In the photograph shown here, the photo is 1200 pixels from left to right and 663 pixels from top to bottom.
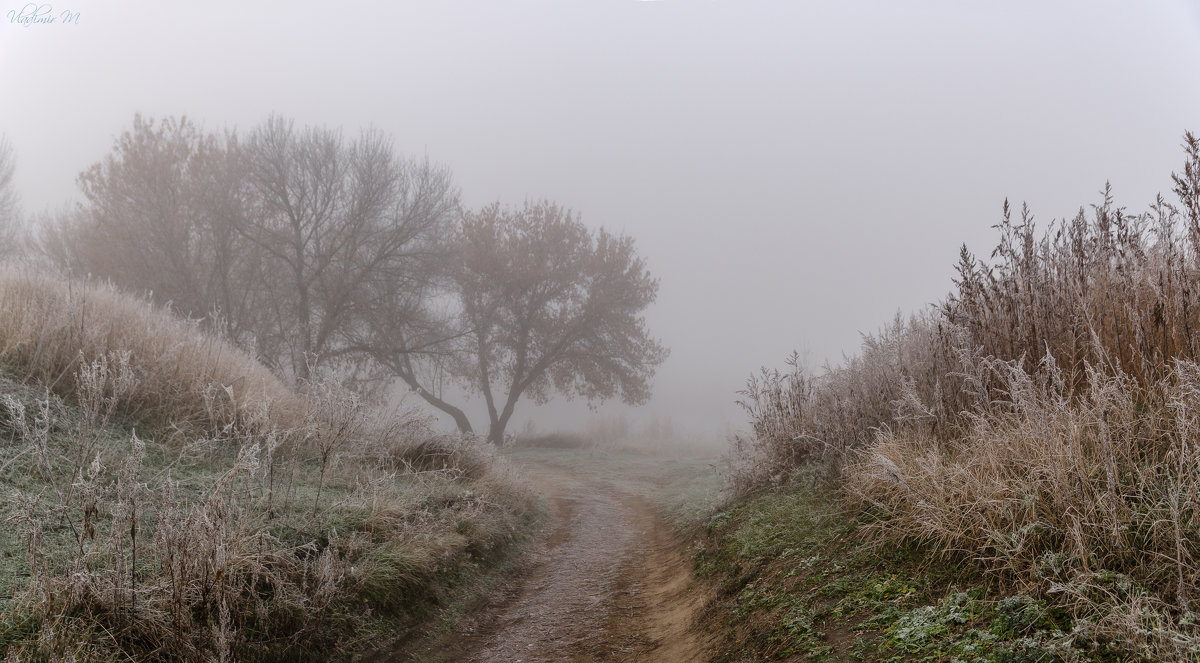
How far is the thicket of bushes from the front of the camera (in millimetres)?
2576

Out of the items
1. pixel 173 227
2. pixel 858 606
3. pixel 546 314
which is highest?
pixel 173 227

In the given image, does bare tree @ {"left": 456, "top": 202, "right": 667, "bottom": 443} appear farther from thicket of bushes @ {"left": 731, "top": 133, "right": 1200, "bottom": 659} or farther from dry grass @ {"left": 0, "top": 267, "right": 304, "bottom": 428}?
thicket of bushes @ {"left": 731, "top": 133, "right": 1200, "bottom": 659}

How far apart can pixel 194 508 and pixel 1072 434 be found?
17.1 feet

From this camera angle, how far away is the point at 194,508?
12.3 ft

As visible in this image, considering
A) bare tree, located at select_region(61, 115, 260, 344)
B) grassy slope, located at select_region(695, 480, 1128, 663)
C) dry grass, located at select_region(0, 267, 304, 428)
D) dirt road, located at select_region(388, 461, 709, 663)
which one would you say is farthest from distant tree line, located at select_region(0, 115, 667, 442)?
grassy slope, located at select_region(695, 480, 1128, 663)

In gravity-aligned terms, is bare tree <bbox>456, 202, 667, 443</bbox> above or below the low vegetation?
above

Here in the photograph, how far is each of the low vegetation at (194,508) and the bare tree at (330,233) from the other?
11447 mm

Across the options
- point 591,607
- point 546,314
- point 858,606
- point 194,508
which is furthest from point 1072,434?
point 546,314

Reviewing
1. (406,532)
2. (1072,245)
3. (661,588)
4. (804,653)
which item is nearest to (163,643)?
(406,532)

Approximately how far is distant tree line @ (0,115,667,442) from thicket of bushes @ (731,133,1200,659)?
16012mm

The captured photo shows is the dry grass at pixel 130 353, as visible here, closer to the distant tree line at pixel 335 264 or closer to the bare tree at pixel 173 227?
the distant tree line at pixel 335 264

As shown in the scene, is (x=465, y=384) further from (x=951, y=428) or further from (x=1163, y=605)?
(x=1163, y=605)

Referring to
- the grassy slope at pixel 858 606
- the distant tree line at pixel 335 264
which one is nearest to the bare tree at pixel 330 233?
the distant tree line at pixel 335 264

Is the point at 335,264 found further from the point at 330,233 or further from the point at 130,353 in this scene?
the point at 130,353
